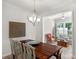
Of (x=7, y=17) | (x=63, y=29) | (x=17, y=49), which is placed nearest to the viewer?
(x=17, y=49)

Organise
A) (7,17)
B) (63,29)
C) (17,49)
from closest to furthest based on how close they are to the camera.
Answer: (17,49) < (7,17) < (63,29)

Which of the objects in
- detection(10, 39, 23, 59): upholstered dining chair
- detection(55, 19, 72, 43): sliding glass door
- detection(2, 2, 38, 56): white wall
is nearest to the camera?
detection(10, 39, 23, 59): upholstered dining chair

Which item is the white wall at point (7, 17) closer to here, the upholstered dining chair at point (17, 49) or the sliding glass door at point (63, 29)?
the upholstered dining chair at point (17, 49)

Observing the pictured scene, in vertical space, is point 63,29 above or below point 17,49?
above

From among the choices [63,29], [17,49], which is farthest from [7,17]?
[63,29]

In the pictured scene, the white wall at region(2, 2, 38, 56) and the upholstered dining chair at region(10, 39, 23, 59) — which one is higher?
the white wall at region(2, 2, 38, 56)

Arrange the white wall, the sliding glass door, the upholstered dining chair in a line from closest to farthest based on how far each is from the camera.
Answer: the upholstered dining chair → the white wall → the sliding glass door

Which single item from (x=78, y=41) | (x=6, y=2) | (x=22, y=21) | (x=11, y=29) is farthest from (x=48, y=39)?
(x=78, y=41)

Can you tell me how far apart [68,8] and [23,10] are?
2798mm

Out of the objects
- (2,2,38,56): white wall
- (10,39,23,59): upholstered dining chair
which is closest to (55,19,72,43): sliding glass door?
(2,2,38,56): white wall

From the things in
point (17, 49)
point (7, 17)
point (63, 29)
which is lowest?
point (17, 49)

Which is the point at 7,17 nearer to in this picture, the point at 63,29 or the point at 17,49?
the point at 17,49

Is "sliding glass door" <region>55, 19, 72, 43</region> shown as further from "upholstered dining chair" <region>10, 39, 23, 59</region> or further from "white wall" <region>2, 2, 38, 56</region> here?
"upholstered dining chair" <region>10, 39, 23, 59</region>

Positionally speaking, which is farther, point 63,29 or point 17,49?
point 63,29
